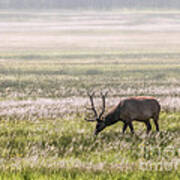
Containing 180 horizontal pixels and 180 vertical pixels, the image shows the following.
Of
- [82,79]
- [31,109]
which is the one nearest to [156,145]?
[31,109]

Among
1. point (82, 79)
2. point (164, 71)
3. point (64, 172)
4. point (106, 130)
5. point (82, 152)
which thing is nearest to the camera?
point (64, 172)

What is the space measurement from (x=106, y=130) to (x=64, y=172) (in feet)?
15.1

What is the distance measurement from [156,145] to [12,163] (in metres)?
3.41

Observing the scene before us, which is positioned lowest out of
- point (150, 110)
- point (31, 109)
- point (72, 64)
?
point (72, 64)

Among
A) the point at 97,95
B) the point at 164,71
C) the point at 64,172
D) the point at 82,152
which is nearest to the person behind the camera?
the point at 64,172

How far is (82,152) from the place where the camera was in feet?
39.3

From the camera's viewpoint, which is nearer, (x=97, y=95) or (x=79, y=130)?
(x=79, y=130)

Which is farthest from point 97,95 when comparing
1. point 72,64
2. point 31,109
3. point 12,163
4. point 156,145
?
point 72,64

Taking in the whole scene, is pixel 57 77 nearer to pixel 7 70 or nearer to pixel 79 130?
pixel 7 70

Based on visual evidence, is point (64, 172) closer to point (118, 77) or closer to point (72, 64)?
point (118, 77)

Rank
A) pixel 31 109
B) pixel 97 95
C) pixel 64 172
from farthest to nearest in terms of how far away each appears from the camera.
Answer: pixel 97 95
pixel 31 109
pixel 64 172

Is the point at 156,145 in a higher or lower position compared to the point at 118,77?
higher

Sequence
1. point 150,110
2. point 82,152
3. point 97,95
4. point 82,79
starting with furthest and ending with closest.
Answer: point 82,79 → point 97,95 → point 150,110 → point 82,152

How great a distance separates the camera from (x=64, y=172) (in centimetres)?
1032
